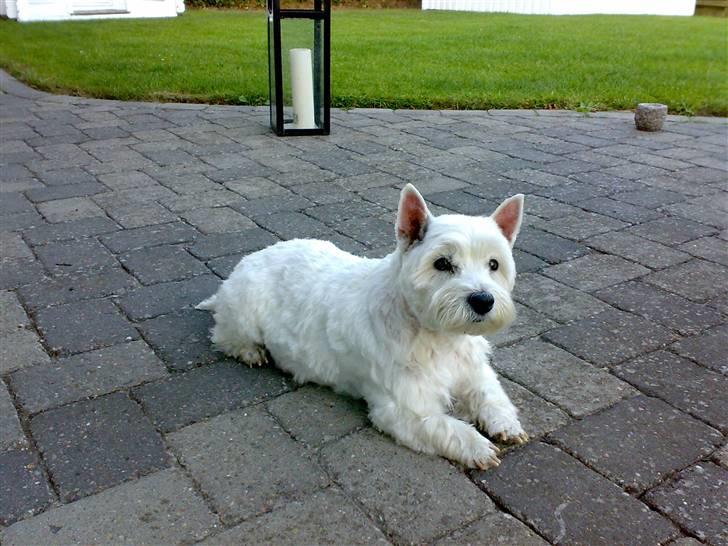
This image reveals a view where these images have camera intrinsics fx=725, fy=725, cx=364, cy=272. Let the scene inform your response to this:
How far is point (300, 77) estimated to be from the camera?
766cm

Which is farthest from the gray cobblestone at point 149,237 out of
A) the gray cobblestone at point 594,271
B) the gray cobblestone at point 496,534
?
the gray cobblestone at point 496,534

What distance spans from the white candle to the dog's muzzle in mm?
5588

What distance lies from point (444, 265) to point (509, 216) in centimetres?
42

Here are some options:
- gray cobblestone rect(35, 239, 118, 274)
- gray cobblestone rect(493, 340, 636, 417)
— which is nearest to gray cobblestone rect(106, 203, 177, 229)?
gray cobblestone rect(35, 239, 118, 274)

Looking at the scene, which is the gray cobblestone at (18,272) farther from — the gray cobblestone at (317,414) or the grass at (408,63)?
the grass at (408,63)

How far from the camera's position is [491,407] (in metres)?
2.95

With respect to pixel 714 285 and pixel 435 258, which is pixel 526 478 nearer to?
pixel 435 258

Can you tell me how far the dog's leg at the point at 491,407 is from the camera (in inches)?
113

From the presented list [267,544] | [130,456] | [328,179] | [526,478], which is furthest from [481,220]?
[328,179]

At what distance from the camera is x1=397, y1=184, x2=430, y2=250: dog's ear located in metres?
2.72

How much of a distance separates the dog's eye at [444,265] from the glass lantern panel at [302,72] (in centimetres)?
542

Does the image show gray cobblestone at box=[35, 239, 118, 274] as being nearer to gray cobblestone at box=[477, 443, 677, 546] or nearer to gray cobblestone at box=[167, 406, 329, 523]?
gray cobblestone at box=[167, 406, 329, 523]

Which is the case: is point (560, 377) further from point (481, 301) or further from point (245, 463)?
point (245, 463)

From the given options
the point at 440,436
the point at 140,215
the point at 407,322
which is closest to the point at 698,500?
the point at 440,436
